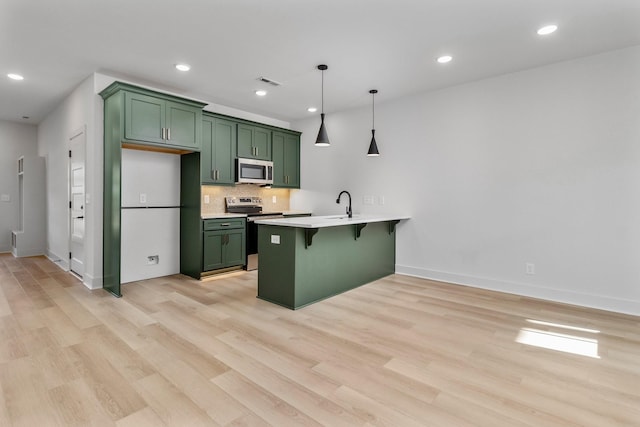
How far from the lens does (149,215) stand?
4.57m

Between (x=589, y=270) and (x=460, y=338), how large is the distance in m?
1.99

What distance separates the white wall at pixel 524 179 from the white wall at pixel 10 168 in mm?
7098

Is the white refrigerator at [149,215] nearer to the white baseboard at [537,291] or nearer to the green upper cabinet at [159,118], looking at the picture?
the green upper cabinet at [159,118]

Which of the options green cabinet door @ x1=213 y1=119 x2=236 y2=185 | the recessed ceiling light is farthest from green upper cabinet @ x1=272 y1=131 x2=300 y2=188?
the recessed ceiling light

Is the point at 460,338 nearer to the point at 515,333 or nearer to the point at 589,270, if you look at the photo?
the point at 515,333

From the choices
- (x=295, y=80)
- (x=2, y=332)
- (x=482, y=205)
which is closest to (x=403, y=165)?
(x=482, y=205)

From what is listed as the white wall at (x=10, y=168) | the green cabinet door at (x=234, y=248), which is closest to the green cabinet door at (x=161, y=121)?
the green cabinet door at (x=234, y=248)

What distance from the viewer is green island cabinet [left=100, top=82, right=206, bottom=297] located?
3.75 metres

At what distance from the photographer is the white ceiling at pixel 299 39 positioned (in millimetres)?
2666

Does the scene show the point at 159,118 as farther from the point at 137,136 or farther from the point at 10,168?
the point at 10,168

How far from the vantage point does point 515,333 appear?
2846mm

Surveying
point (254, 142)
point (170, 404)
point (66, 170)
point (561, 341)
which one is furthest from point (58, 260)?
point (561, 341)

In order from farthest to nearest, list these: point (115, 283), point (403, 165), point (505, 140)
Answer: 1. point (403, 165)
2. point (505, 140)
3. point (115, 283)

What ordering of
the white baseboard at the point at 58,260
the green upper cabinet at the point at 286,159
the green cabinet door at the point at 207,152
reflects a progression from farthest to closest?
the green upper cabinet at the point at 286,159 → the white baseboard at the point at 58,260 → the green cabinet door at the point at 207,152
